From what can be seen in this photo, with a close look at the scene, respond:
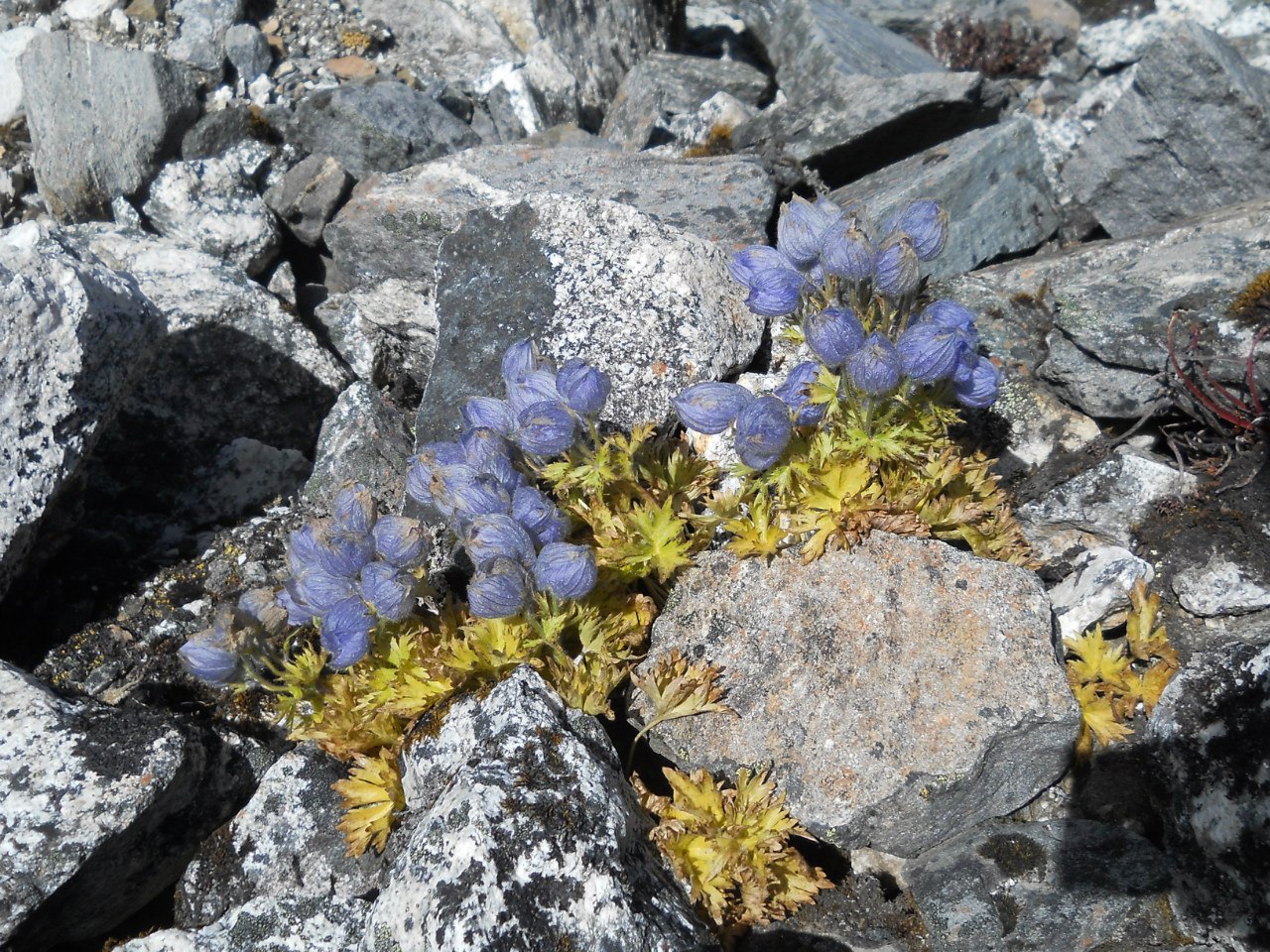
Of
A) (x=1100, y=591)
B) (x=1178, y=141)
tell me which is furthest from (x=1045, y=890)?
(x=1178, y=141)

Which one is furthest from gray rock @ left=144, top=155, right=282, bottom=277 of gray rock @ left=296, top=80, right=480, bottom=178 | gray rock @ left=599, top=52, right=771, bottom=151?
gray rock @ left=599, top=52, right=771, bottom=151

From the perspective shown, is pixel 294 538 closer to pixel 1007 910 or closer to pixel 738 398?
pixel 738 398

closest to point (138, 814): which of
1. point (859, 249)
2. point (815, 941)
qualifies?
point (815, 941)

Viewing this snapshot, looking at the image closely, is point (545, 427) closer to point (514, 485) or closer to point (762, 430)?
point (514, 485)

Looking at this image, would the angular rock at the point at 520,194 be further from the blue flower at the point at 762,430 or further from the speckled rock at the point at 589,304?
the blue flower at the point at 762,430

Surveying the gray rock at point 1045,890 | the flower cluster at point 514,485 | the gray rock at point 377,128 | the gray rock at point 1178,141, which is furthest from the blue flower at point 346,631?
the gray rock at point 1178,141
